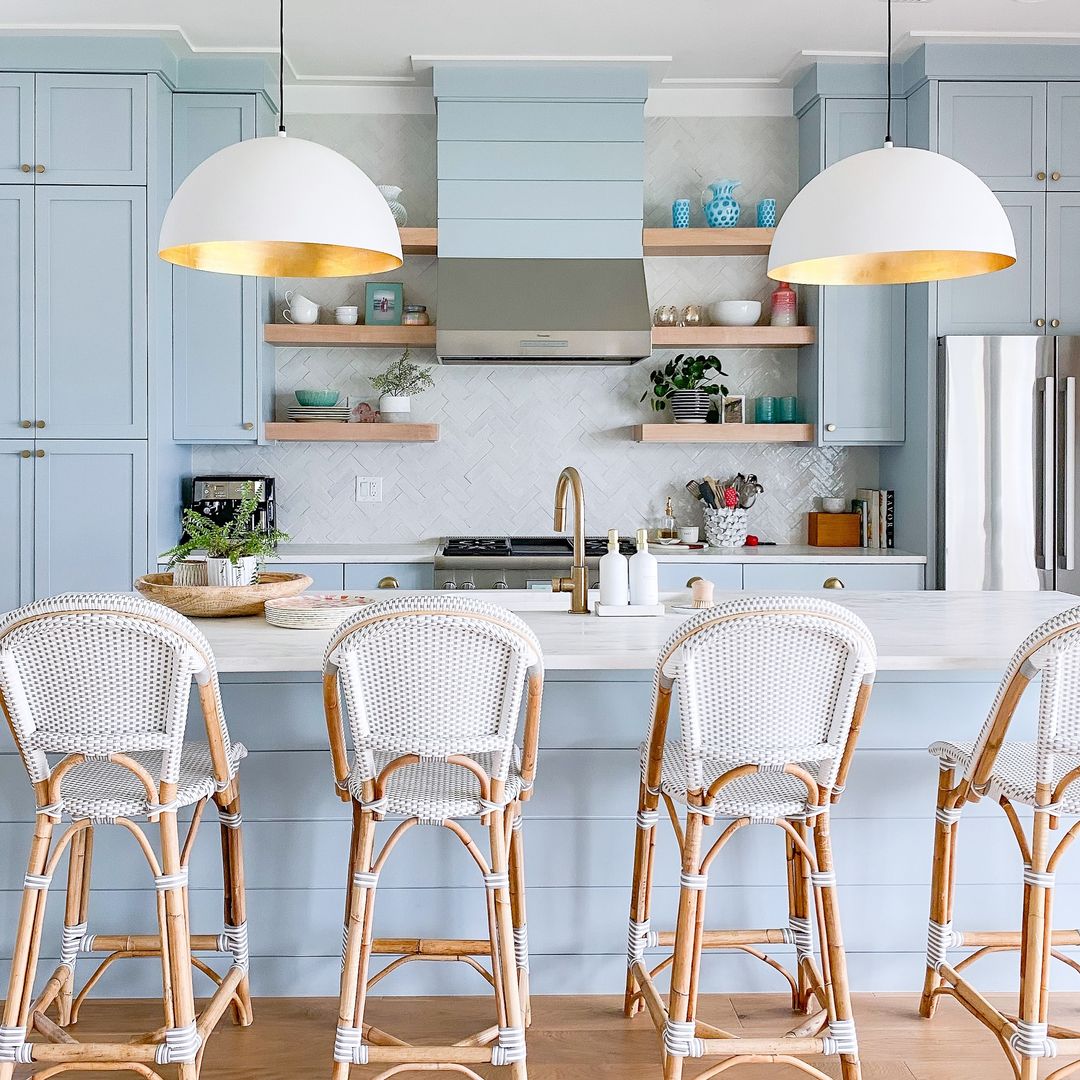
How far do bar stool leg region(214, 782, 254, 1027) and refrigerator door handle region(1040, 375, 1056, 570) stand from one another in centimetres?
305

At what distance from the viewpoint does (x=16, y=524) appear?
4.07 m

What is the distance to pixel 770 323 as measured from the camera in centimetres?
472

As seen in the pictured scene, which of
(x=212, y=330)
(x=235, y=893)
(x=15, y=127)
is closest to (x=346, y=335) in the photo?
(x=212, y=330)

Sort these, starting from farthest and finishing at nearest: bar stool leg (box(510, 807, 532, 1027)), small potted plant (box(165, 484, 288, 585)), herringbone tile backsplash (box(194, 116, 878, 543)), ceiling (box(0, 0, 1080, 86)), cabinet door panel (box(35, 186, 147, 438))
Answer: herringbone tile backsplash (box(194, 116, 878, 543))
cabinet door panel (box(35, 186, 147, 438))
ceiling (box(0, 0, 1080, 86))
small potted plant (box(165, 484, 288, 585))
bar stool leg (box(510, 807, 532, 1027))

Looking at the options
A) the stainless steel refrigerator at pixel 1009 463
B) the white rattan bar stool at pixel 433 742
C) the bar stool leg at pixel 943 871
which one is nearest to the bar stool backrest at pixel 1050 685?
the bar stool leg at pixel 943 871

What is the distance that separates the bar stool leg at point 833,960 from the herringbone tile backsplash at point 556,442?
2.88 m

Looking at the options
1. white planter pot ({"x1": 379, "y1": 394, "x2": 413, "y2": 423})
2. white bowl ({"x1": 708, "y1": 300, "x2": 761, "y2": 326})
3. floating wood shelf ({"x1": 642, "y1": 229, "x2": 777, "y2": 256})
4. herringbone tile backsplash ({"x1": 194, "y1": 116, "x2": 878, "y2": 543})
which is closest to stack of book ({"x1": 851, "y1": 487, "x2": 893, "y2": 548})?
herringbone tile backsplash ({"x1": 194, "y1": 116, "x2": 878, "y2": 543})

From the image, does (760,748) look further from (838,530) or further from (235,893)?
(838,530)

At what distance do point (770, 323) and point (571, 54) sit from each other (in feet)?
4.53

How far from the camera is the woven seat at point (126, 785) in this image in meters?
1.90

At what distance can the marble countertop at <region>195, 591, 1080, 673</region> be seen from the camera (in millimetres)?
2062

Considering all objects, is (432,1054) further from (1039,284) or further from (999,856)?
(1039,284)

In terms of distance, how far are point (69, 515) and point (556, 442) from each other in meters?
2.00

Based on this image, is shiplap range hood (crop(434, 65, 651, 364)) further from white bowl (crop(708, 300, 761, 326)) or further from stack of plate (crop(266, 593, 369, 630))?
stack of plate (crop(266, 593, 369, 630))
